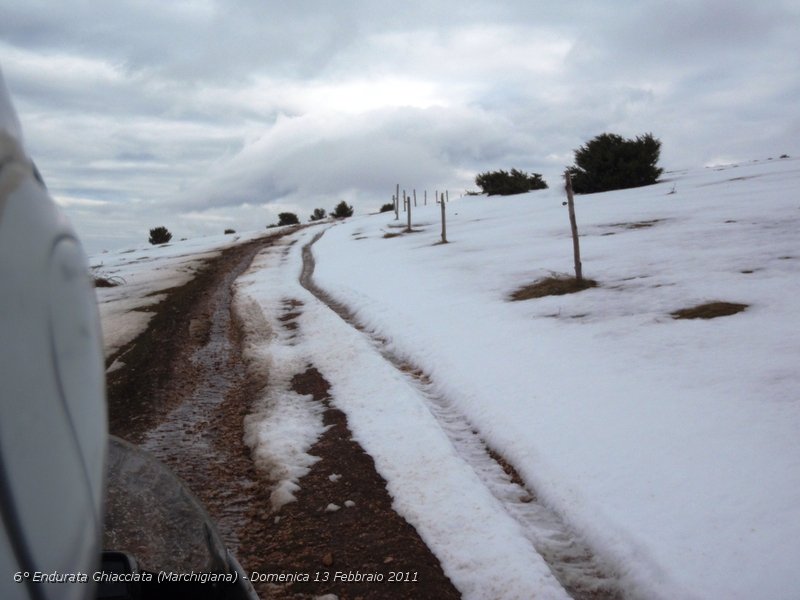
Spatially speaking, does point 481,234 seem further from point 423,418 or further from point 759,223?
point 423,418

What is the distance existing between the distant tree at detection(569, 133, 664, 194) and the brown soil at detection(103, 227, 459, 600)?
25.8m

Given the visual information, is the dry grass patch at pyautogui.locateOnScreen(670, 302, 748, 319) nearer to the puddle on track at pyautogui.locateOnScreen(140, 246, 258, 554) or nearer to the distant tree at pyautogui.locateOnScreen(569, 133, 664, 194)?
the puddle on track at pyautogui.locateOnScreen(140, 246, 258, 554)

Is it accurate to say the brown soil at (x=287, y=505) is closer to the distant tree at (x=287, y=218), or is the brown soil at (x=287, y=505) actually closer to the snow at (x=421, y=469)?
the snow at (x=421, y=469)

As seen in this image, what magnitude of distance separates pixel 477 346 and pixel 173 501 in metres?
5.42

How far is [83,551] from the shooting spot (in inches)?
30.3

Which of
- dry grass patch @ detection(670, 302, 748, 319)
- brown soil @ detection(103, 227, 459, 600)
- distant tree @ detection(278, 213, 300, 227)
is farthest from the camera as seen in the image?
distant tree @ detection(278, 213, 300, 227)

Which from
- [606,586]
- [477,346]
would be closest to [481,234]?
[477,346]

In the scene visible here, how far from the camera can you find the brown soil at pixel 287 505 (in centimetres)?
341

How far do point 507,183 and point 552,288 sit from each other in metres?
32.9

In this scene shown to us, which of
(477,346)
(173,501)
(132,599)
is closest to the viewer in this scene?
(132,599)

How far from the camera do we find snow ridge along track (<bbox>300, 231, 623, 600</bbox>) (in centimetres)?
328

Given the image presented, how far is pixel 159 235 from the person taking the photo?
4372cm

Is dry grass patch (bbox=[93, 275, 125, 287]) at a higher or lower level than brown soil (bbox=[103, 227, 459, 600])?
higher

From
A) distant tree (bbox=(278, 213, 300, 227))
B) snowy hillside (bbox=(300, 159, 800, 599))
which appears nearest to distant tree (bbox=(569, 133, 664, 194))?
snowy hillside (bbox=(300, 159, 800, 599))
